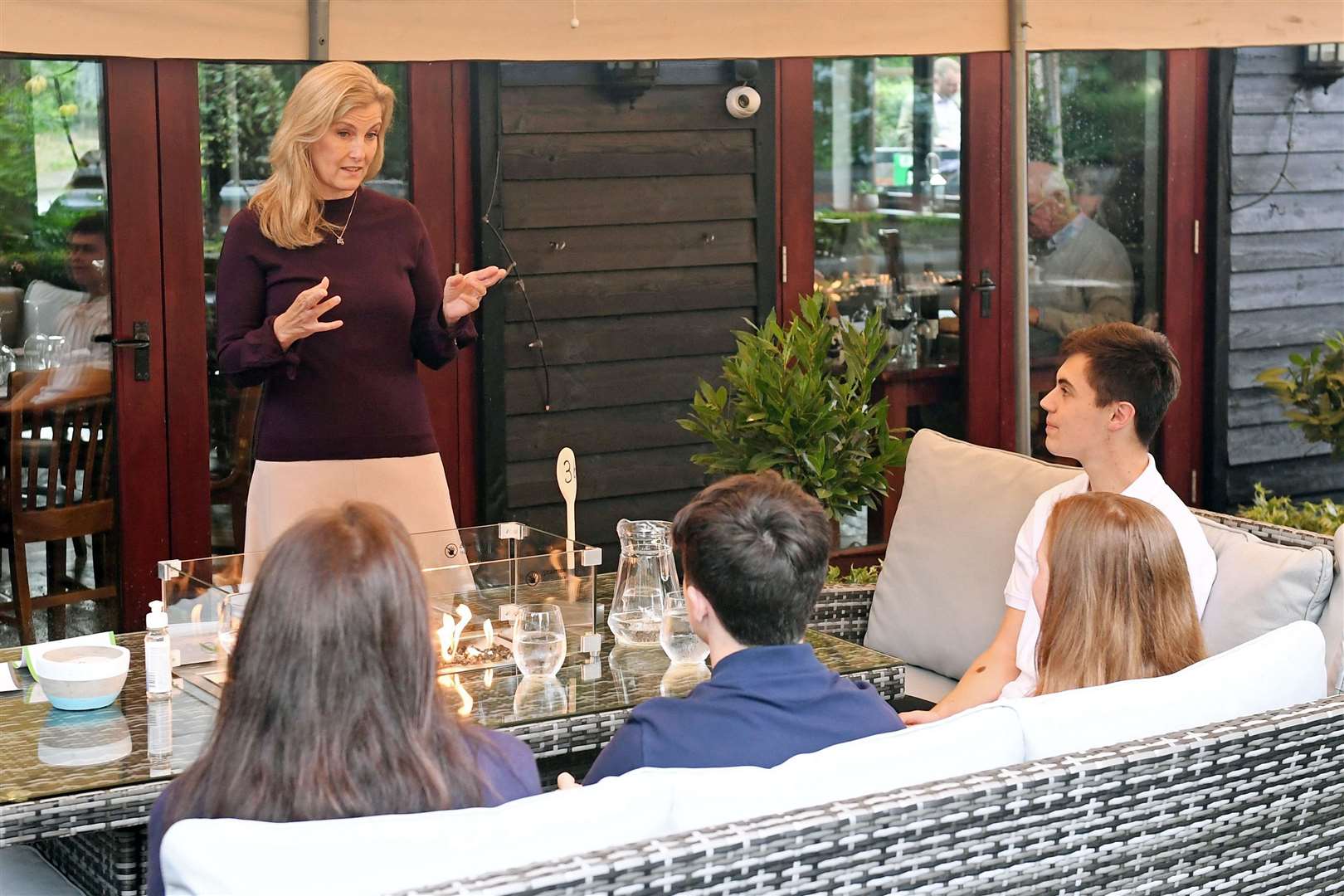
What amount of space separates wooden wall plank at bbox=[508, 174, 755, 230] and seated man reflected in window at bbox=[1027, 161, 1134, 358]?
1252 mm

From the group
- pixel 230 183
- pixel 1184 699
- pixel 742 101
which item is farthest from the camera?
pixel 742 101

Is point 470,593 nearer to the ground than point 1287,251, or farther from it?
nearer to the ground

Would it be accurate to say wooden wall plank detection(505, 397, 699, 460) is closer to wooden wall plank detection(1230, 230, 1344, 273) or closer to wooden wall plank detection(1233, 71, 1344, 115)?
wooden wall plank detection(1230, 230, 1344, 273)

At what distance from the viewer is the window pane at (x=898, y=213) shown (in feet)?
18.1

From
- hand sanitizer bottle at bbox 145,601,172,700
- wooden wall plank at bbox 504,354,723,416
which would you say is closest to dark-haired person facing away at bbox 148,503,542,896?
hand sanitizer bottle at bbox 145,601,172,700

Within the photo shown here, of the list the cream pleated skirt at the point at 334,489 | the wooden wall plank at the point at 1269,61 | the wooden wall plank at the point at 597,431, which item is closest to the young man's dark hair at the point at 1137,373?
the cream pleated skirt at the point at 334,489

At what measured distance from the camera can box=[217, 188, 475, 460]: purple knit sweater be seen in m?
3.42

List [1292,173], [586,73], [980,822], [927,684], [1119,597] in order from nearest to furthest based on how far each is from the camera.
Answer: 1. [980,822]
2. [1119,597]
3. [927,684]
4. [586,73]
5. [1292,173]

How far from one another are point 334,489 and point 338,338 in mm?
324

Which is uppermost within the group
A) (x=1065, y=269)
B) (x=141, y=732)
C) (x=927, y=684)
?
(x=1065, y=269)

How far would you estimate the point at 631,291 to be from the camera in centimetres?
520

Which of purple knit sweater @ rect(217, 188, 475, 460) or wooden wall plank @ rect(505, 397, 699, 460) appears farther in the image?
wooden wall plank @ rect(505, 397, 699, 460)

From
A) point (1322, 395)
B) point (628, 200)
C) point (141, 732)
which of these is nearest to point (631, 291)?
point (628, 200)

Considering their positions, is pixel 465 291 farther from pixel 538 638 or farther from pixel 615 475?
pixel 615 475
